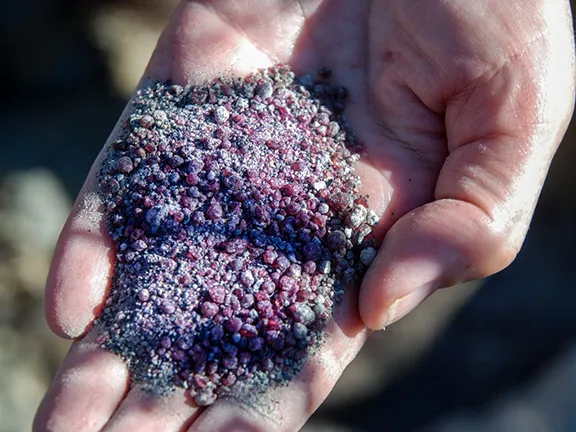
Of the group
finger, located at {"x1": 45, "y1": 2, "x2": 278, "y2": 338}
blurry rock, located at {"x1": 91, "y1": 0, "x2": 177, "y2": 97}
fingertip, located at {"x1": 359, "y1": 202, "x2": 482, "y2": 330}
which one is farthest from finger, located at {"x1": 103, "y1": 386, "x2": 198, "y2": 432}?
blurry rock, located at {"x1": 91, "y1": 0, "x2": 177, "y2": 97}

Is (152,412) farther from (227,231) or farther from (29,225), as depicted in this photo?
(29,225)

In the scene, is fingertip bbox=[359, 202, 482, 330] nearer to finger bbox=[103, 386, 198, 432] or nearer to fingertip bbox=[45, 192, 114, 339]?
finger bbox=[103, 386, 198, 432]

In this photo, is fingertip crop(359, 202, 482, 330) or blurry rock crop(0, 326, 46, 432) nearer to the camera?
fingertip crop(359, 202, 482, 330)

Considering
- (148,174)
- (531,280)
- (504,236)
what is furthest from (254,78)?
(531,280)

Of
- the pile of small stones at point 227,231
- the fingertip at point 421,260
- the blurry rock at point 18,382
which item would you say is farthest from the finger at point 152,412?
the blurry rock at point 18,382

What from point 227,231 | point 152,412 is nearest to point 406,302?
point 227,231

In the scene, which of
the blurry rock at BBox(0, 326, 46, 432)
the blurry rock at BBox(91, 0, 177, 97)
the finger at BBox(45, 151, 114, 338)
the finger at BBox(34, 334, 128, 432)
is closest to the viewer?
the finger at BBox(34, 334, 128, 432)

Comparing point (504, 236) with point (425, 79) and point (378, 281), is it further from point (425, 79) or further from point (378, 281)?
point (425, 79)
